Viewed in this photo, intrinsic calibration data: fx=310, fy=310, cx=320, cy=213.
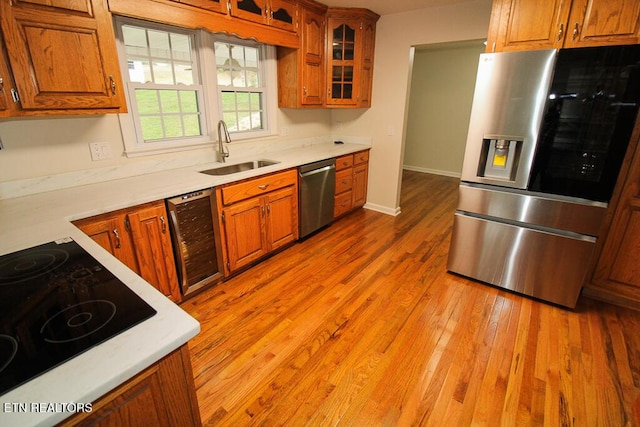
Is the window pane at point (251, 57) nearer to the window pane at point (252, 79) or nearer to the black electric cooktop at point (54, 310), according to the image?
the window pane at point (252, 79)

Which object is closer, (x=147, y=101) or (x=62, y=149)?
(x=62, y=149)

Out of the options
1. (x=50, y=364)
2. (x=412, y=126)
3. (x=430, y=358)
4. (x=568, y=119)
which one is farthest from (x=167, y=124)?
(x=412, y=126)

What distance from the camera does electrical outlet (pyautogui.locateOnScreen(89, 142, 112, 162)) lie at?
2123 millimetres

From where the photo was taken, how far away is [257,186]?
2.60 metres

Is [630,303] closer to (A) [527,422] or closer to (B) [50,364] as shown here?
(A) [527,422]

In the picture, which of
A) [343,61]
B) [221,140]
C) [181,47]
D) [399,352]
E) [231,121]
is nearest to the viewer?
[399,352]

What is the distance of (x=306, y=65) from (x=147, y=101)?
5.21 ft

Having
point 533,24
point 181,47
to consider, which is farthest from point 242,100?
point 533,24

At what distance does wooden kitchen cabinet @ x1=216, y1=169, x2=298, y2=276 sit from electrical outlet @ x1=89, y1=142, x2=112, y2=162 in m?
0.80

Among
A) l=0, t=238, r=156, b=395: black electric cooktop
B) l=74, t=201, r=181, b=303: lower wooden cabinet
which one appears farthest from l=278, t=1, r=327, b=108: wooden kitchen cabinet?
l=0, t=238, r=156, b=395: black electric cooktop

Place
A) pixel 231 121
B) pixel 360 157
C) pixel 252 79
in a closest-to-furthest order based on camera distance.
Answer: pixel 231 121, pixel 252 79, pixel 360 157

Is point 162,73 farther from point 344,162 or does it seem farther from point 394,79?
point 394,79

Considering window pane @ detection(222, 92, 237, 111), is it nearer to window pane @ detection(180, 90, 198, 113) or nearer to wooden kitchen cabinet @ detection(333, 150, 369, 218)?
window pane @ detection(180, 90, 198, 113)

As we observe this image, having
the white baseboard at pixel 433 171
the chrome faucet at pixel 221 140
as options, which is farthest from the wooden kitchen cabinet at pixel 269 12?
the white baseboard at pixel 433 171
